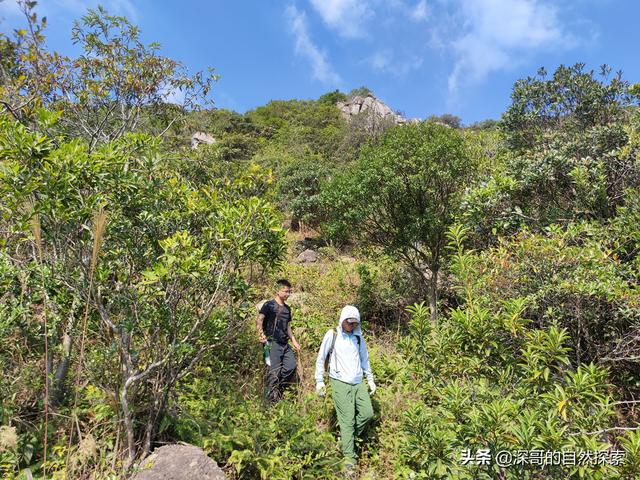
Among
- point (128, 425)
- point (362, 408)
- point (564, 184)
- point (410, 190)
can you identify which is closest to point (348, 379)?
point (362, 408)

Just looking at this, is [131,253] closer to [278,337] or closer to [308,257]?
[278,337]

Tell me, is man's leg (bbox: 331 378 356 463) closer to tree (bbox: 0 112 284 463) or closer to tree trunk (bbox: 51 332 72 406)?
tree (bbox: 0 112 284 463)

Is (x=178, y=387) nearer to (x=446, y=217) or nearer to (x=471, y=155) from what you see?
(x=446, y=217)

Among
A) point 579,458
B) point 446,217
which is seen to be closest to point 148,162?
point 579,458

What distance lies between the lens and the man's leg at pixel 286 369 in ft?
16.5

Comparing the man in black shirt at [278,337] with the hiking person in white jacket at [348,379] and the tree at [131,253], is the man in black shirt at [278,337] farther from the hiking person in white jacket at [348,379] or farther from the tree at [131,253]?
the tree at [131,253]

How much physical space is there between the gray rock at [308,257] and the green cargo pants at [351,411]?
801cm

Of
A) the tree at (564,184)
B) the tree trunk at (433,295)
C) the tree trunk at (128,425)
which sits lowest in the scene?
the tree trunk at (128,425)

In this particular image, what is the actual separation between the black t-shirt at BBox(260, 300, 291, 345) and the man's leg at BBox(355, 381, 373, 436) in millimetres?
1304

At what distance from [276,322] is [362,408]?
1549mm

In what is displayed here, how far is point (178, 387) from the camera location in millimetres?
4340

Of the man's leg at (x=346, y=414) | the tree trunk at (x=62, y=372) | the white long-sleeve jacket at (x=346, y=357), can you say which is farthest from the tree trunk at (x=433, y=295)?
the tree trunk at (x=62, y=372)

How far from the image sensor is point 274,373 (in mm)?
4949

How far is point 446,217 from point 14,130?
6.15 metres
